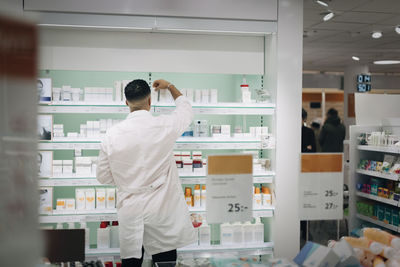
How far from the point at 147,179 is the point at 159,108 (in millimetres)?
1204

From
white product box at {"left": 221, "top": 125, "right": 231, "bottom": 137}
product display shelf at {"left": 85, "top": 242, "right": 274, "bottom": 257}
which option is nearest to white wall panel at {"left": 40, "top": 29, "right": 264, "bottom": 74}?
white product box at {"left": 221, "top": 125, "right": 231, "bottom": 137}

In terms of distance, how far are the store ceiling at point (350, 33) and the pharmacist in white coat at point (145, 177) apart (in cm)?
379

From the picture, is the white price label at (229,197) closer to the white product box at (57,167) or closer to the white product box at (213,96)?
the white product box at (213,96)

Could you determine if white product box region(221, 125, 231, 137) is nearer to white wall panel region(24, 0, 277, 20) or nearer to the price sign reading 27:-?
white wall panel region(24, 0, 277, 20)

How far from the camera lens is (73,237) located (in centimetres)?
252

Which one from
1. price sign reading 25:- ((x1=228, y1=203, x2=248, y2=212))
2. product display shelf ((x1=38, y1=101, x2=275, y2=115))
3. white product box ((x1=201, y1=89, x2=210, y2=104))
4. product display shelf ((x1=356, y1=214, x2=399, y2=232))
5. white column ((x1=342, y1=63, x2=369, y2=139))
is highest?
white column ((x1=342, y1=63, x2=369, y2=139))

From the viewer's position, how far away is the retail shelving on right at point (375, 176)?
4.86 m

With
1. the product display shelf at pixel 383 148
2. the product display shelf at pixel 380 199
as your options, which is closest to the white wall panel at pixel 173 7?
the product display shelf at pixel 383 148

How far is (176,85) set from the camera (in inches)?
169

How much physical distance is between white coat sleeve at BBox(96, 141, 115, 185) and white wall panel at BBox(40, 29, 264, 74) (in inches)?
58.2

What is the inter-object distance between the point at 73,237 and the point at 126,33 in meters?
2.24

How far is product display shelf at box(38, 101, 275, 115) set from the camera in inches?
147

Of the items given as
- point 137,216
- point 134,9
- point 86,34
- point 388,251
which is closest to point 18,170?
point 388,251

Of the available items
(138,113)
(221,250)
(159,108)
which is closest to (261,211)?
(221,250)
